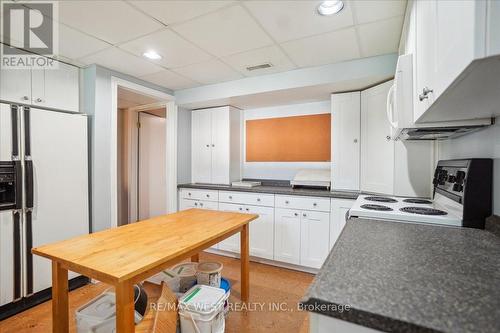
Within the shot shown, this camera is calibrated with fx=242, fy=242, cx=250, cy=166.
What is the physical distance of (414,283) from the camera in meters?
0.66

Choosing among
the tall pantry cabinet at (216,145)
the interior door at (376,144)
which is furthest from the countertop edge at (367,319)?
the tall pantry cabinet at (216,145)

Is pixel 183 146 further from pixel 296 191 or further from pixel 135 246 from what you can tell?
pixel 135 246

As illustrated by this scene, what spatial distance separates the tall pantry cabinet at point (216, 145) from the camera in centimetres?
355

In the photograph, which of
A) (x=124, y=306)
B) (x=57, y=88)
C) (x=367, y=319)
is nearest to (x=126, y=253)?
(x=124, y=306)

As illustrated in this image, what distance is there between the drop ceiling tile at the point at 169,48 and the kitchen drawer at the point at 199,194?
1.69 metres

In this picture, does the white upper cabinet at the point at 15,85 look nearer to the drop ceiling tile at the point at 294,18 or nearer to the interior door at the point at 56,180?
the interior door at the point at 56,180

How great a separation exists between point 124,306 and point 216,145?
8.87ft

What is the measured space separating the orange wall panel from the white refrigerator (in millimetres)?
2183

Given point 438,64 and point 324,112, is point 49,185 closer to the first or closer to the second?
point 438,64

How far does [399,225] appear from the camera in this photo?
1318 millimetres

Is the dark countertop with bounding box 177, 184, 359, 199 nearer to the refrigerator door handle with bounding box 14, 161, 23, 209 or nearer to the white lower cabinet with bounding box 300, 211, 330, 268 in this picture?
the white lower cabinet with bounding box 300, 211, 330, 268

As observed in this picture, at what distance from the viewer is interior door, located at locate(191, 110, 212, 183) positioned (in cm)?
371

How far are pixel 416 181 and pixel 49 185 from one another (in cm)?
334

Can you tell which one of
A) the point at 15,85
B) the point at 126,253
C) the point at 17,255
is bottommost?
the point at 17,255
